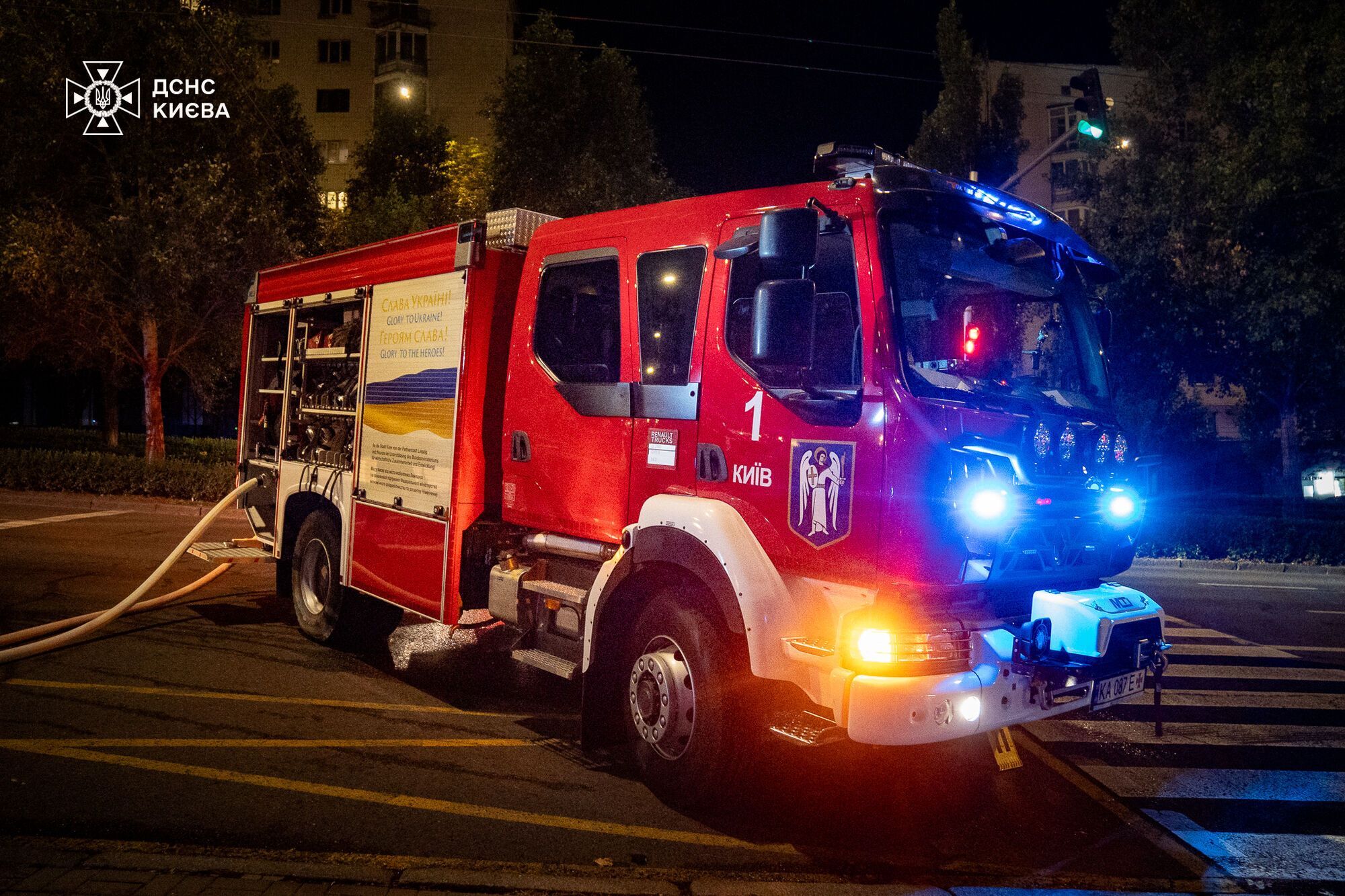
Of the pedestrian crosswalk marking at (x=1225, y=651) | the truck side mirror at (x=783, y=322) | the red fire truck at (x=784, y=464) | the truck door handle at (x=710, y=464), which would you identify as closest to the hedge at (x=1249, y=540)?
the pedestrian crosswalk marking at (x=1225, y=651)

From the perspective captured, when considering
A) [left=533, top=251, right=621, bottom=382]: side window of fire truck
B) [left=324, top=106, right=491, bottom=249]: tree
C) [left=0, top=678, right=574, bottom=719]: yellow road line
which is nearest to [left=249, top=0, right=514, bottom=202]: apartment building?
[left=324, top=106, right=491, bottom=249]: tree

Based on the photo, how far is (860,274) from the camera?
13.0ft

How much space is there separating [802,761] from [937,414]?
99.1 inches

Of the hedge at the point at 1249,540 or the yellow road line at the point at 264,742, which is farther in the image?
the hedge at the point at 1249,540

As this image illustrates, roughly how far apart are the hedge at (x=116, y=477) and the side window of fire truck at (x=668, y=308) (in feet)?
49.2

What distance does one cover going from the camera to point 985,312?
14.5ft

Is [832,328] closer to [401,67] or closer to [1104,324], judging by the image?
[1104,324]

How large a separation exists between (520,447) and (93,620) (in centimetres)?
425

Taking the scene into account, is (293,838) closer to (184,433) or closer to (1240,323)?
(1240,323)

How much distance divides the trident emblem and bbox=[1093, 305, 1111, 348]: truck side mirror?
19876mm

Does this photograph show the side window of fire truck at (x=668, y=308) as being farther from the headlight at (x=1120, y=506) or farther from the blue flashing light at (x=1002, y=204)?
the headlight at (x=1120, y=506)

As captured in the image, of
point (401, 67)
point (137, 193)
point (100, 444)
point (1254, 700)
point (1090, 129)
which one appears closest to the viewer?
point (1254, 700)

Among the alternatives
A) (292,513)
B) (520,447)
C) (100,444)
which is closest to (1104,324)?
(520,447)

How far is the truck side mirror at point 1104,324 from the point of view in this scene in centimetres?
515
